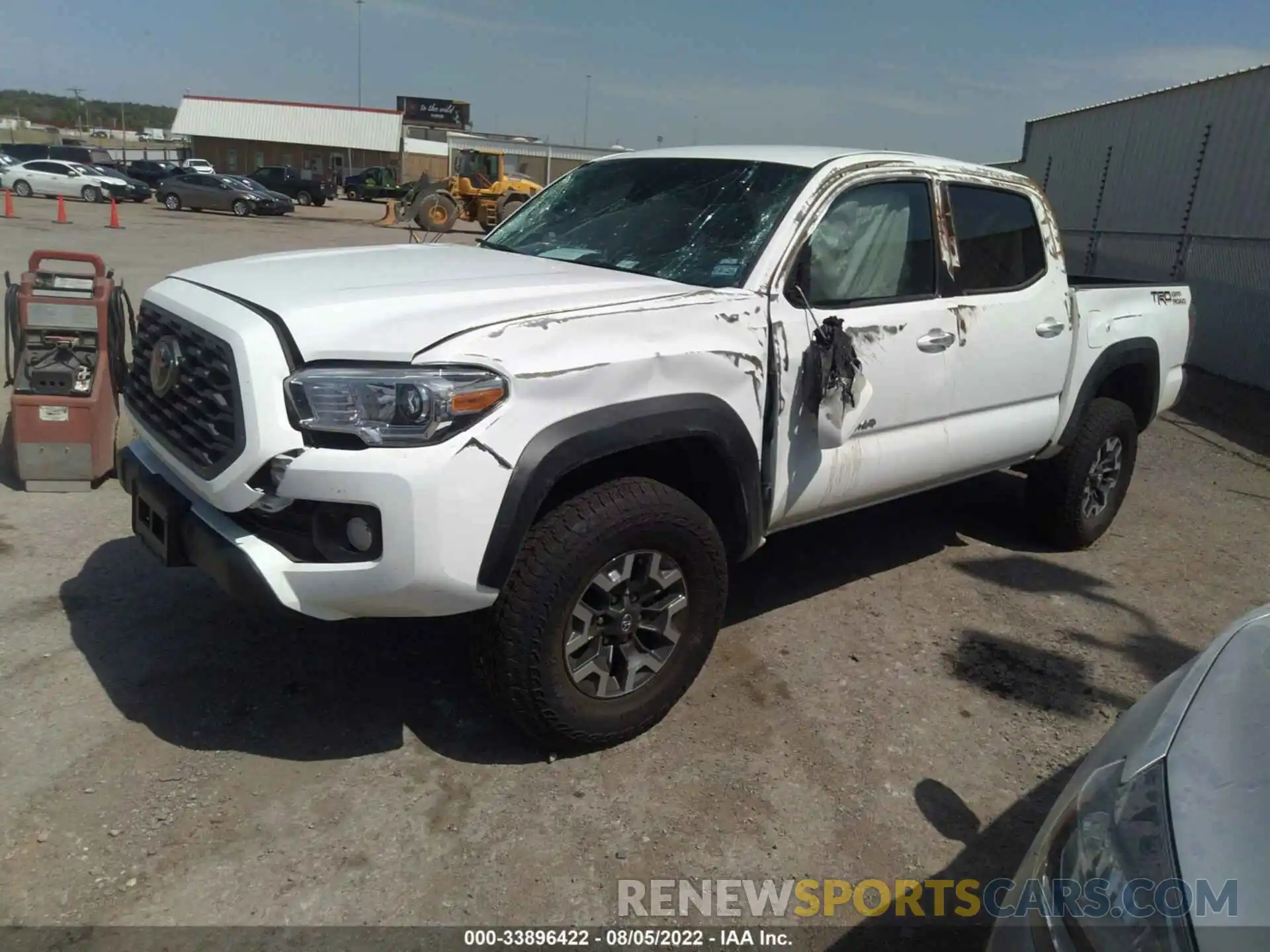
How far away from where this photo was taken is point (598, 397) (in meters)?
2.76

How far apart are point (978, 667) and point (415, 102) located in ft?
313

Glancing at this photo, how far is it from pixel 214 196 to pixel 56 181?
5.51m

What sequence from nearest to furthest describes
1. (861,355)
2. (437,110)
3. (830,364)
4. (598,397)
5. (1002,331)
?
(598,397)
(830,364)
(861,355)
(1002,331)
(437,110)

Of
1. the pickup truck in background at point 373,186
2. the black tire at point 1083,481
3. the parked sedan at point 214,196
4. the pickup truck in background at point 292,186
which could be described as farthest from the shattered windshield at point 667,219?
the pickup truck in background at point 373,186

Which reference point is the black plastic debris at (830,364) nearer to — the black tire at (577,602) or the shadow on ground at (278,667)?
the black tire at (577,602)

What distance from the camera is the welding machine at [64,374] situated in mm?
4906

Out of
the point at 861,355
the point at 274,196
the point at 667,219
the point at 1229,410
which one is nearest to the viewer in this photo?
the point at 861,355

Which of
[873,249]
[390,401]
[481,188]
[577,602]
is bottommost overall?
[577,602]

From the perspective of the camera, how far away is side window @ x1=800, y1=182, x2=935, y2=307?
3504 mm

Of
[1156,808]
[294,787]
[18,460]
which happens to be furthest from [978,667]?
[18,460]

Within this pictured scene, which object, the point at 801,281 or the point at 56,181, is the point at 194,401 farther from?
the point at 56,181

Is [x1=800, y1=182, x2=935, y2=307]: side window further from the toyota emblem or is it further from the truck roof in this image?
the toyota emblem

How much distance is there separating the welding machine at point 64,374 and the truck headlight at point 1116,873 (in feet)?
15.6

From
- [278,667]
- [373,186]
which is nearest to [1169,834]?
[278,667]
